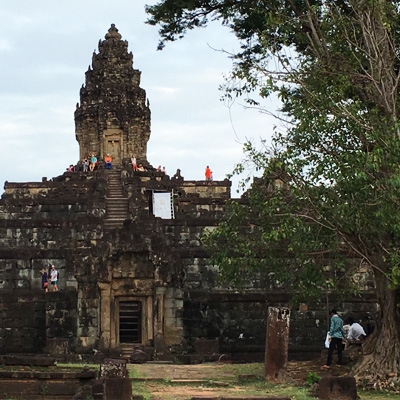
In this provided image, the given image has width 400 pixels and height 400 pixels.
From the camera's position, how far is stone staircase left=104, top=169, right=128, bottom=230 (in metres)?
41.7

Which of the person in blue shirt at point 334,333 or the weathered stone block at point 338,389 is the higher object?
the person in blue shirt at point 334,333

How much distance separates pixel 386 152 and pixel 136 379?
729 centimetres

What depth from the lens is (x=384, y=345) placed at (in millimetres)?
21609

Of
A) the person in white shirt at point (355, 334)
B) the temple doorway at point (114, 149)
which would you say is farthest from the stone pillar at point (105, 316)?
the temple doorway at point (114, 149)

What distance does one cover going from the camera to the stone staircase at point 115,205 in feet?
137

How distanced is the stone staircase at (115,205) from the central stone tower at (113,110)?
6.07 metres

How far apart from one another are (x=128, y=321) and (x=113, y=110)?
1073 inches

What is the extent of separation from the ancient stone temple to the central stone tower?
82 mm

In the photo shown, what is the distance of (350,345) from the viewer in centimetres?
2506

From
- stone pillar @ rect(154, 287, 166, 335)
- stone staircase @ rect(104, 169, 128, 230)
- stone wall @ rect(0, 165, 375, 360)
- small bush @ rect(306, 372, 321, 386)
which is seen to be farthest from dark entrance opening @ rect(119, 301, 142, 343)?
stone staircase @ rect(104, 169, 128, 230)

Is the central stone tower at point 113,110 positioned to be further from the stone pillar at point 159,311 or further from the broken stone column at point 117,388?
the broken stone column at point 117,388

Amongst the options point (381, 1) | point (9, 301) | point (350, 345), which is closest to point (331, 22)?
point (381, 1)

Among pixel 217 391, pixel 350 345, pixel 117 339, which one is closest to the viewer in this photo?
pixel 217 391

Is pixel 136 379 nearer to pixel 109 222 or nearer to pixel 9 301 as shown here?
pixel 9 301
